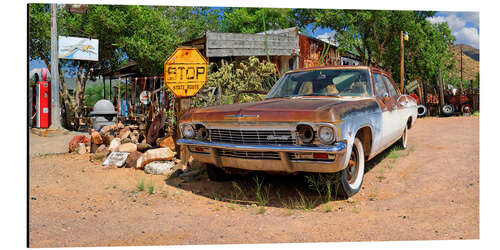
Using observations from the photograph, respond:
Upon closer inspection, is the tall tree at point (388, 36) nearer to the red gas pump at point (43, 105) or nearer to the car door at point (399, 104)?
the car door at point (399, 104)

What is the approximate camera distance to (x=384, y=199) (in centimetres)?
336

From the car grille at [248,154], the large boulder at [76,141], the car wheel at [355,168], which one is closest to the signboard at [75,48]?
the large boulder at [76,141]

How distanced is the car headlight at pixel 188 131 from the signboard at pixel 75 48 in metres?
2.54

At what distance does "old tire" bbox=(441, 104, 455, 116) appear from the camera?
24.7 feet

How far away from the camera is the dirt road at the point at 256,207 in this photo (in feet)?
8.76

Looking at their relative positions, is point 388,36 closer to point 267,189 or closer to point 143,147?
point 267,189

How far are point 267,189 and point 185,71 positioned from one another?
6.14 ft

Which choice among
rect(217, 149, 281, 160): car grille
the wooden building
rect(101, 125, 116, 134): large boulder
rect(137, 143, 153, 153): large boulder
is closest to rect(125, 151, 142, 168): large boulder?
rect(137, 143, 153, 153): large boulder

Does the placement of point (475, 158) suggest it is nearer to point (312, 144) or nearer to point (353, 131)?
point (353, 131)

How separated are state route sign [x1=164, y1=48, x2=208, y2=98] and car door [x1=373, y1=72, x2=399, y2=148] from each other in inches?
81.0

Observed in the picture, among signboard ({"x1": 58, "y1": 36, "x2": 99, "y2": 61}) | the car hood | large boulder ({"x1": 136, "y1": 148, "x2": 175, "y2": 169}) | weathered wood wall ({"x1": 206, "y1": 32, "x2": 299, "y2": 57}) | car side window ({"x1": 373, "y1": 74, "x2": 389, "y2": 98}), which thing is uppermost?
weathered wood wall ({"x1": 206, "y1": 32, "x2": 299, "y2": 57})

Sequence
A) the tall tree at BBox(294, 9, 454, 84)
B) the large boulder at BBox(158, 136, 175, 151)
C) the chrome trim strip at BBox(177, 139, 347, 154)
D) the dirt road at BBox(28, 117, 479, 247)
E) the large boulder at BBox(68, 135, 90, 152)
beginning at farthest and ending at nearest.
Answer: the large boulder at BBox(68, 135, 90, 152)
the large boulder at BBox(158, 136, 175, 151)
the tall tree at BBox(294, 9, 454, 84)
the chrome trim strip at BBox(177, 139, 347, 154)
the dirt road at BBox(28, 117, 479, 247)

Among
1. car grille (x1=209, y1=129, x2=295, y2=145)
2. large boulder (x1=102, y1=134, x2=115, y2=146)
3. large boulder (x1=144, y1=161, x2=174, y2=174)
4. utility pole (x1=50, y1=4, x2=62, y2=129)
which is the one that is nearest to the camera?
car grille (x1=209, y1=129, x2=295, y2=145)

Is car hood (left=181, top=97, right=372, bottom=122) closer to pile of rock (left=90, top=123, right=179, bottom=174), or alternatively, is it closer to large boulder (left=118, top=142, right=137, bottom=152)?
pile of rock (left=90, top=123, right=179, bottom=174)
